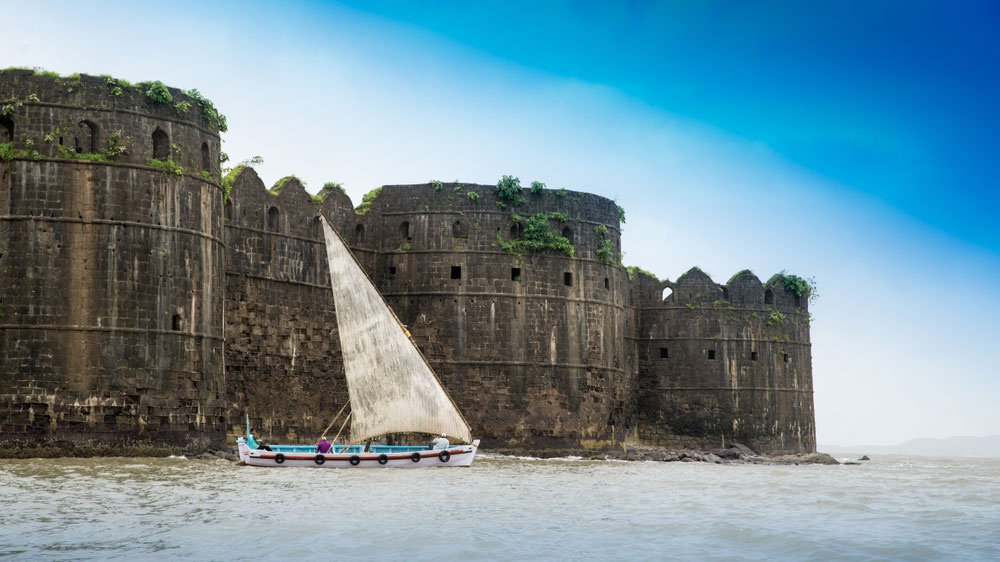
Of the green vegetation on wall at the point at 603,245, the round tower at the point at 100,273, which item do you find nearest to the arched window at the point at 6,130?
the round tower at the point at 100,273

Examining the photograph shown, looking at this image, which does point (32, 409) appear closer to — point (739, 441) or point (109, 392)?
point (109, 392)

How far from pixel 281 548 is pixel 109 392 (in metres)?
14.8

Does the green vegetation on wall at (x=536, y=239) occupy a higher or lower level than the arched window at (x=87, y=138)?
lower

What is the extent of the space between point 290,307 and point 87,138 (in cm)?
942

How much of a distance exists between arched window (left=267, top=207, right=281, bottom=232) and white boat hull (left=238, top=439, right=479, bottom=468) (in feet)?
28.4

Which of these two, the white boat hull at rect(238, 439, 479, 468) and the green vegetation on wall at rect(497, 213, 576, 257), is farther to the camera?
the green vegetation on wall at rect(497, 213, 576, 257)

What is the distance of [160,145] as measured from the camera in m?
34.8

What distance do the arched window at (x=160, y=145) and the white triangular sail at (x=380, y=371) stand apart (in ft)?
16.1

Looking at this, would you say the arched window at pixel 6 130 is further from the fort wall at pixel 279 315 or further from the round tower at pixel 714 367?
the round tower at pixel 714 367

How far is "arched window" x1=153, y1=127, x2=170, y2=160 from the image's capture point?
3472 cm

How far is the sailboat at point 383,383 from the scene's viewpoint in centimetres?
3619

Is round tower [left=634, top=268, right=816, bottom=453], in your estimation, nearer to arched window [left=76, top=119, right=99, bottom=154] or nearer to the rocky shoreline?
the rocky shoreline

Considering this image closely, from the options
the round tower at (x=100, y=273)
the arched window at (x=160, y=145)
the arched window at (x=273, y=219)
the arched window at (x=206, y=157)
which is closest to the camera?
the round tower at (x=100, y=273)

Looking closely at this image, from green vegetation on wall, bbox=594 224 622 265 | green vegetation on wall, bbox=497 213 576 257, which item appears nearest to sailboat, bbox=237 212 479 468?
green vegetation on wall, bbox=497 213 576 257
